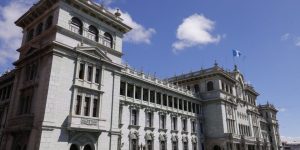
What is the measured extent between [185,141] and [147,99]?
12.1 m

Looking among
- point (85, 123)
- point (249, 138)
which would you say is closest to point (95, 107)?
point (85, 123)

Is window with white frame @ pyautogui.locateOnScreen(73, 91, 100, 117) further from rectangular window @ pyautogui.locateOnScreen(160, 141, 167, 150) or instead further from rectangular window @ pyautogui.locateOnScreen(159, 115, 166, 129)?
rectangular window @ pyautogui.locateOnScreen(160, 141, 167, 150)

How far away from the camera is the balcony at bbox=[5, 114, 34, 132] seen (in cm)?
2564

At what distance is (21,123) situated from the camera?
1054 inches

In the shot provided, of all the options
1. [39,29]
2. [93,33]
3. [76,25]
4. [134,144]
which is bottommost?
[134,144]

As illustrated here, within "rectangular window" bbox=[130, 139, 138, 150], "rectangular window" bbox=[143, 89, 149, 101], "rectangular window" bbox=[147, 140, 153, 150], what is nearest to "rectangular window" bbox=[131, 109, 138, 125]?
"rectangular window" bbox=[130, 139, 138, 150]

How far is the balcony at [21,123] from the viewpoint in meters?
25.6

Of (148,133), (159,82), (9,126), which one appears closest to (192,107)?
(159,82)

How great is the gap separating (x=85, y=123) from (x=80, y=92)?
3.44 m

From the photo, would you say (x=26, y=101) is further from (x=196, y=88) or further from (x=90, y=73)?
(x=196, y=88)

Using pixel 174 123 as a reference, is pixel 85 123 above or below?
below

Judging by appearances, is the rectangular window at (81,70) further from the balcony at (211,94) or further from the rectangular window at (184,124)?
the balcony at (211,94)

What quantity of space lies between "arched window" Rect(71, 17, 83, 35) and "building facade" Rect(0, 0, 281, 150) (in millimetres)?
128

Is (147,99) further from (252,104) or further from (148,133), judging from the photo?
(252,104)
